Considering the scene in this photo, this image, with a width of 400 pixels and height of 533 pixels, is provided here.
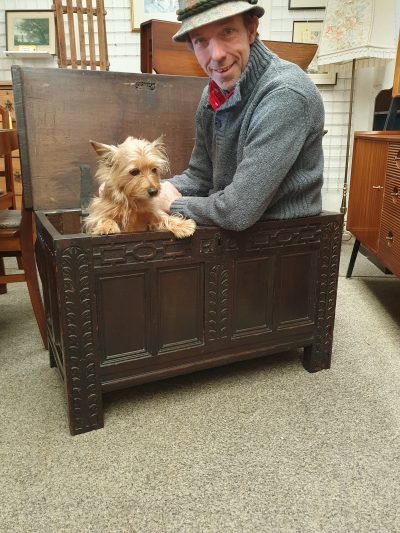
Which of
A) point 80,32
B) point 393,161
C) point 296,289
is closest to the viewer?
point 296,289

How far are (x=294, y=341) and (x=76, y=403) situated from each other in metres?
0.81

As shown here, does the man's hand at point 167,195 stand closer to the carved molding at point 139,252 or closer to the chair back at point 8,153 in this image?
the carved molding at point 139,252

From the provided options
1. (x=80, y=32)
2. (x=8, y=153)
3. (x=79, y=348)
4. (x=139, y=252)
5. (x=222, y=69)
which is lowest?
(x=79, y=348)

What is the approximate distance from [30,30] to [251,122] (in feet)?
10.3

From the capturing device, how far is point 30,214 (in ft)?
6.14

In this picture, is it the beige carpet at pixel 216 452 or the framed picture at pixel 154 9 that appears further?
the framed picture at pixel 154 9

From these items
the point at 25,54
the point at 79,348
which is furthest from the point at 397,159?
the point at 25,54

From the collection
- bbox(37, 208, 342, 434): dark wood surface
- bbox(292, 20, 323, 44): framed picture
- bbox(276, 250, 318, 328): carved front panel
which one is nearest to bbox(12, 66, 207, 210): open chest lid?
bbox(37, 208, 342, 434): dark wood surface

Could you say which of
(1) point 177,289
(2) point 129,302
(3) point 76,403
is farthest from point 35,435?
(1) point 177,289

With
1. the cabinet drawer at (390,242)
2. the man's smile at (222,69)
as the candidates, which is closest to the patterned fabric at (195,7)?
the man's smile at (222,69)

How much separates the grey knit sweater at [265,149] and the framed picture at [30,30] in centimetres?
276

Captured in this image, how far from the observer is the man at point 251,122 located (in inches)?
50.9

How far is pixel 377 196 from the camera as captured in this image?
226 centimetres

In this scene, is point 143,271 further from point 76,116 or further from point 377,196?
point 377,196
